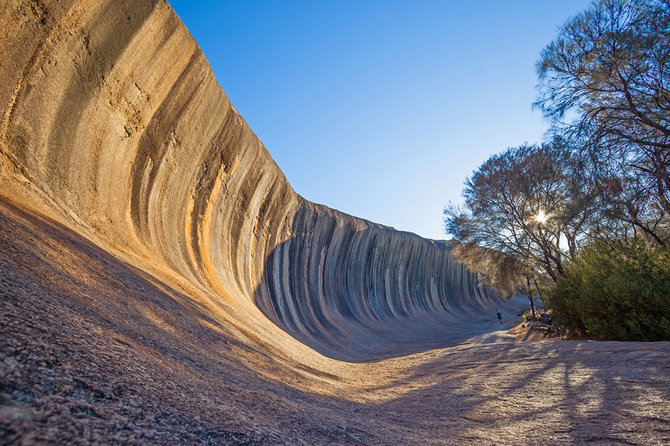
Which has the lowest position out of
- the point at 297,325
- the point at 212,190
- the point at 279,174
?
the point at 297,325

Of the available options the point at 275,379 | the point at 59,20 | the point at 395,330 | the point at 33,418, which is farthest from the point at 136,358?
the point at 395,330

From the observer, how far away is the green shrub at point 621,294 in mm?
6986

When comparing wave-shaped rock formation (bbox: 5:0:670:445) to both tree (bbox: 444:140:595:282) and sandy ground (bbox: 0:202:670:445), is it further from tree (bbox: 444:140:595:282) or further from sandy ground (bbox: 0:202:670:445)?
tree (bbox: 444:140:595:282)

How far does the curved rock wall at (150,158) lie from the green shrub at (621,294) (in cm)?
761

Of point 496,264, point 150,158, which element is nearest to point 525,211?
point 496,264

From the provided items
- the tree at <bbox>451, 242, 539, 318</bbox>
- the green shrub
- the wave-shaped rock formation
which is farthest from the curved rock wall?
the green shrub

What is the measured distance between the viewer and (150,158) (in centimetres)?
844

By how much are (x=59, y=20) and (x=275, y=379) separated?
718cm

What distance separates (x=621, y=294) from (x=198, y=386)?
29.8 feet

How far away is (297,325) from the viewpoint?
13.9 meters

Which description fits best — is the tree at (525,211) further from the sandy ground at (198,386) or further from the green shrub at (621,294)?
the sandy ground at (198,386)

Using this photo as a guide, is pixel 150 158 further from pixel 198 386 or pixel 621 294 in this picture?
pixel 621 294

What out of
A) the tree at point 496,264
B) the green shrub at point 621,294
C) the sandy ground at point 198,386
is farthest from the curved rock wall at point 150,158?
the green shrub at point 621,294

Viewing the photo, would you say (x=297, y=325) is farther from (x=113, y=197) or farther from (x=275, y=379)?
(x=275, y=379)
